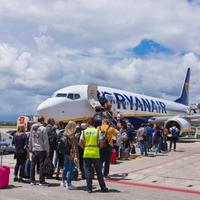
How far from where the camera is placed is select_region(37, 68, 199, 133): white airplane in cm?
2098

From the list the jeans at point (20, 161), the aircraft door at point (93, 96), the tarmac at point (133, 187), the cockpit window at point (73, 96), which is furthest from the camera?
the aircraft door at point (93, 96)

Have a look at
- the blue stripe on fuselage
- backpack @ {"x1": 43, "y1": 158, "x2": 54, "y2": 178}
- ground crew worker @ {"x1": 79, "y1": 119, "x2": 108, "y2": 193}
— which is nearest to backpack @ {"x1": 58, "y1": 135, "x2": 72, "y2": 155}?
ground crew worker @ {"x1": 79, "y1": 119, "x2": 108, "y2": 193}

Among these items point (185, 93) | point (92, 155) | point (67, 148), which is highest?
point (185, 93)

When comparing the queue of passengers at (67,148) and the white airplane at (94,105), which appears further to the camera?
the white airplane at (94,105)

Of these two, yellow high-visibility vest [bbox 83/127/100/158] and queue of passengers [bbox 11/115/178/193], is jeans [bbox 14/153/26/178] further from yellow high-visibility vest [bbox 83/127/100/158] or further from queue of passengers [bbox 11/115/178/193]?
yellow high-visibility vest [bbox 83/127/100/158]

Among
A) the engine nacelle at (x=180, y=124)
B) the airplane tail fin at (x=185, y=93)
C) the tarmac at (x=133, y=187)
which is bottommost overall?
the tarmac at (x=133, y=187)

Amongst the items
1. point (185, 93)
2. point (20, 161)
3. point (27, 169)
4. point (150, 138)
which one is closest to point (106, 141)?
point (27, 169)

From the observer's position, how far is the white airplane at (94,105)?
68.8ft

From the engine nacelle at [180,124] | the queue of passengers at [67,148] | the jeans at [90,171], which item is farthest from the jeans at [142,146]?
the engine nacelle at [180,124]

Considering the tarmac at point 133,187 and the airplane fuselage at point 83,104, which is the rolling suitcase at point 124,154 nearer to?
the tarmac at point 133,187

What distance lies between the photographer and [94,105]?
2252 centimetres

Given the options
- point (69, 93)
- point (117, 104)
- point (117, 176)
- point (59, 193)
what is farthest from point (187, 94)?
point (59, 193)

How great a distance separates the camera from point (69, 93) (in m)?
22.4

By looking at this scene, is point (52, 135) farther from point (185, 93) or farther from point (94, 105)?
point (185, 93)
